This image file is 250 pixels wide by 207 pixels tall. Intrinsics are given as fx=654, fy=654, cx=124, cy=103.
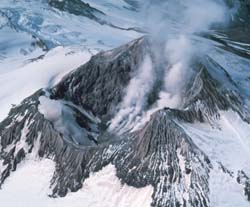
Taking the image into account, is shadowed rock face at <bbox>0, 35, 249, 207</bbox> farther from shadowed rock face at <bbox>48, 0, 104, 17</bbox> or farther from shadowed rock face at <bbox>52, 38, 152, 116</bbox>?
shadowed rock face at <bbox>48, 0, 104, 17</bbox>

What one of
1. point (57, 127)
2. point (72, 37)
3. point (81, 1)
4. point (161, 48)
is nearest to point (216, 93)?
point (161, 48)

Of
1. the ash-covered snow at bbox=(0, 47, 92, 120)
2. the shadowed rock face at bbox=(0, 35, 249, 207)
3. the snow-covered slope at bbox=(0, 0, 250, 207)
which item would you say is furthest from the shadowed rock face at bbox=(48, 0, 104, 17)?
the shadowed rock face at bbox=(0, 35, 249, 207)

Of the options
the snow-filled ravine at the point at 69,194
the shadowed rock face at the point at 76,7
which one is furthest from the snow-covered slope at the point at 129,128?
the shadowed rock face at the point at 76,7

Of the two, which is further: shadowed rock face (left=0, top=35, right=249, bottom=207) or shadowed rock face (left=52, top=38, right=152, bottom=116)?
shadowed rock face (left=52, top=38, right=152, bottom=116)

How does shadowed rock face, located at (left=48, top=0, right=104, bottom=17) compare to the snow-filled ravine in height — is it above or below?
below

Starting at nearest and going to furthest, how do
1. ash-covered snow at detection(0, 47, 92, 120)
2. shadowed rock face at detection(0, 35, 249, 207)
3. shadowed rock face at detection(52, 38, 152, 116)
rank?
shadowed rock face at detection(0, 35, 249, 207), shadowed rock face at detection(52, 38, 152, 116), ash-covered snow at detection(0, 47, 92, 120)

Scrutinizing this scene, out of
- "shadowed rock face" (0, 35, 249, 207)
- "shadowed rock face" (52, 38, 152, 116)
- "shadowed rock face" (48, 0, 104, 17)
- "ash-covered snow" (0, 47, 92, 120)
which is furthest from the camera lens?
"shadowed rock face" (48, 0, 104, 17)

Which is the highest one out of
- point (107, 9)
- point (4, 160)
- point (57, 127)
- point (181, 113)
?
point (181, 113)

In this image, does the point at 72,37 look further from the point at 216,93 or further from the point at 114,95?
the point at 216,93
